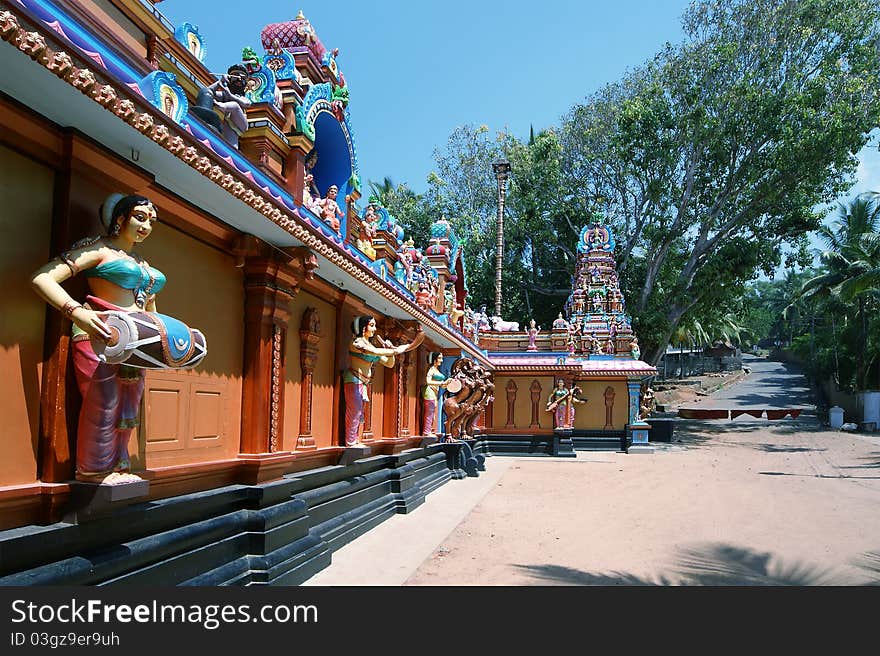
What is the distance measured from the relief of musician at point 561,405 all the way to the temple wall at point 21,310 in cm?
1655

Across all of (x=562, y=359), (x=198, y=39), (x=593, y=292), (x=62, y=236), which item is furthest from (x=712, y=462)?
(x=62, y=236)

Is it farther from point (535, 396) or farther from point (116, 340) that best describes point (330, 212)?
point (535, 396)

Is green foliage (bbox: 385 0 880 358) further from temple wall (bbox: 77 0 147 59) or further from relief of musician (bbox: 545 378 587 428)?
temple wall (bbox: 77 0 147 59)

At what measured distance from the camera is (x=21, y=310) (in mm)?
3119

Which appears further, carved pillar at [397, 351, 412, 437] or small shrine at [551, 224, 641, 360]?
small shrine at [551, 224, 641, 360]

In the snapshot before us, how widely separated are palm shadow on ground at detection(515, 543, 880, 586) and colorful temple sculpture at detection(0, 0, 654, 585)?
2218mm

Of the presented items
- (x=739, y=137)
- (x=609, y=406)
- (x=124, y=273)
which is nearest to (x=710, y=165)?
(x=739, y=137)

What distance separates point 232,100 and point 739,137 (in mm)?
21679

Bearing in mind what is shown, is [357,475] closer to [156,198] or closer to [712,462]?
[156,198]

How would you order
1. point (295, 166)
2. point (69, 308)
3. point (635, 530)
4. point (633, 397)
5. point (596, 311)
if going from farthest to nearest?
1. point (596, 311)
2. point (633, 397)
3. point (635, 530)
4. point (295, 166)
5. point (69, 308)

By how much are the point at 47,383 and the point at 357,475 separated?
194 inches

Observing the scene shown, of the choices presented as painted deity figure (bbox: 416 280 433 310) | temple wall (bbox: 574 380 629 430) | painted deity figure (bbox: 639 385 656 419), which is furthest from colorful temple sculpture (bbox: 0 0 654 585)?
painted deity figure (bbox: 639 385 656 419)

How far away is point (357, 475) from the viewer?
7.81 meters

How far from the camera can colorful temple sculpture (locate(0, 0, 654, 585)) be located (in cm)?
305
